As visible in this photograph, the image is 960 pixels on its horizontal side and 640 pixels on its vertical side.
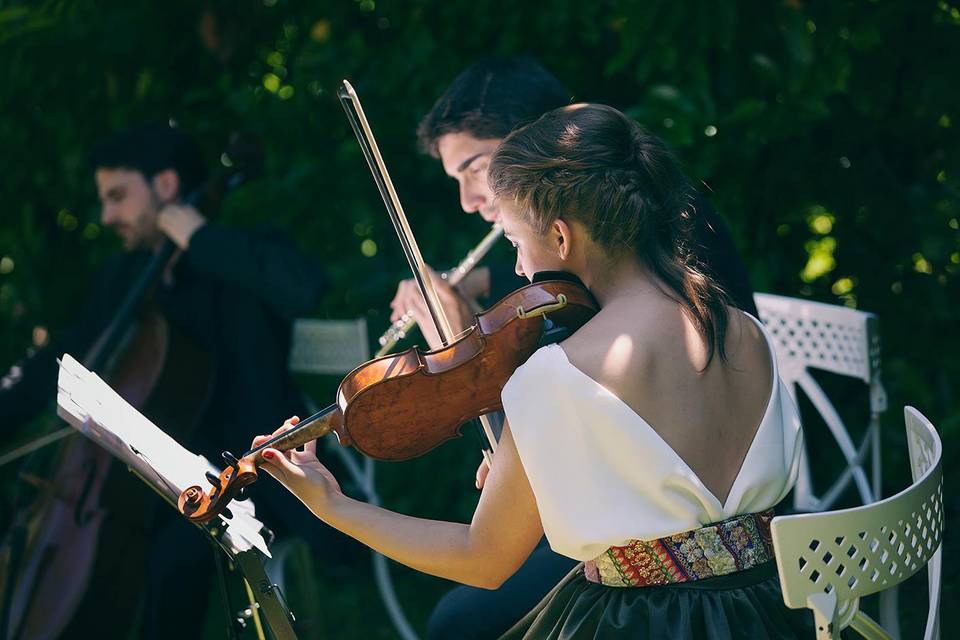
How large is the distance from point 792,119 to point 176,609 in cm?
180

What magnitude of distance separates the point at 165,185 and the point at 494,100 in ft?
3.69

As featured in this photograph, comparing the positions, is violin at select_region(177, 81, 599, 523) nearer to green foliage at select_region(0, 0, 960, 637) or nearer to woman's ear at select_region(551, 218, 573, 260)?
woman's ear at select_region(551, 218, 573, 260)

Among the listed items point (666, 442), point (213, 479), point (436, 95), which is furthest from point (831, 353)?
point (213, 479)

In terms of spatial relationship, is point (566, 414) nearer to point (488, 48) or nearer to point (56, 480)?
point (56, 480)

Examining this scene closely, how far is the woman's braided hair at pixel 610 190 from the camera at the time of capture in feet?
4.62

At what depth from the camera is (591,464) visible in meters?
1.31

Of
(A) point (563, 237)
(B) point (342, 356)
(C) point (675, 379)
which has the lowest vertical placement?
(B) point (342, 356)

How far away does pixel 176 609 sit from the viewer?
2494 millimetres

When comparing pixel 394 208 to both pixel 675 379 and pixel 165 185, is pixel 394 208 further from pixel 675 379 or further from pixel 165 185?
pixel 165 185

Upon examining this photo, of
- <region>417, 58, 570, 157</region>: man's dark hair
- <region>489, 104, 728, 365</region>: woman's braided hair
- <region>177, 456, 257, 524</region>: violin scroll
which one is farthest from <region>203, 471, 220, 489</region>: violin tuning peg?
<region>417, 58, 570, 157</region>: man's dark hair

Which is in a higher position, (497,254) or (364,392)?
(364,392)

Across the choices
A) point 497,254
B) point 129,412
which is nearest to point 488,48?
point 497,254

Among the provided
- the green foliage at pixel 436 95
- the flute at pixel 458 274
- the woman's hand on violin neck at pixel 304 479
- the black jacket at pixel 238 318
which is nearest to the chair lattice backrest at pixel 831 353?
the green foliage at pixel 436 95

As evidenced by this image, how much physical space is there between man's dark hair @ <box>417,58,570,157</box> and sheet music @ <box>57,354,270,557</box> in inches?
35.3
